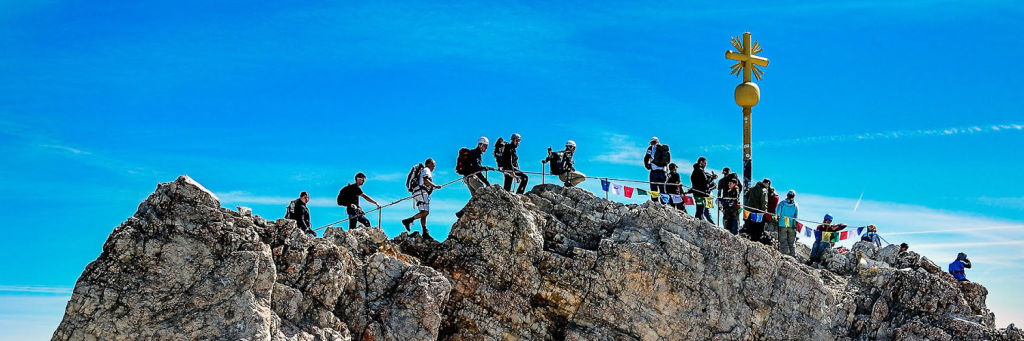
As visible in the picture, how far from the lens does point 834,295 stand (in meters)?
29.1

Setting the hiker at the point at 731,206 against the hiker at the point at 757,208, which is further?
the hiker at the point at 757,208

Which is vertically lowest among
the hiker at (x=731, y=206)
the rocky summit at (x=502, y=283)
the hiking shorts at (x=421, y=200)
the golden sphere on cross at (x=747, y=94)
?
the rocky summit at (x=502, y=283)

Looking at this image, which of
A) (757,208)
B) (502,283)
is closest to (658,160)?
(757,208)

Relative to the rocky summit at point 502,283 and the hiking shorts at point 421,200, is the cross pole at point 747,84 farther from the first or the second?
the hiking shorts at point 421,200

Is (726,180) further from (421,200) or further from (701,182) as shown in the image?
(421,200)

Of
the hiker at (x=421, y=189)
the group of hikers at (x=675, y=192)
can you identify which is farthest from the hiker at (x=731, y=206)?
the hiker at (x=421, y=189)

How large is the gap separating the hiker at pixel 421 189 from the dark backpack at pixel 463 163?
4.04ft

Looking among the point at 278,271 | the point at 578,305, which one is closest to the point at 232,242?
the point at 278,271

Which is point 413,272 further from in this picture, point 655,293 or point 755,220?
point 755,220

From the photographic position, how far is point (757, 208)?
31.9 m

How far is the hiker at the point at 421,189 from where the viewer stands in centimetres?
2714

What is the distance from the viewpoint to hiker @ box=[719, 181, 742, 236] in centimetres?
3088

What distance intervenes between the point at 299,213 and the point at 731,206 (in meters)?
12.3

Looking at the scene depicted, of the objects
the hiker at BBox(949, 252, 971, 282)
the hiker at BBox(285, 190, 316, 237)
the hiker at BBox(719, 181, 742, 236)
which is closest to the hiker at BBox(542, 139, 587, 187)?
the hiker at BBox(719, 181, 742, 236)
